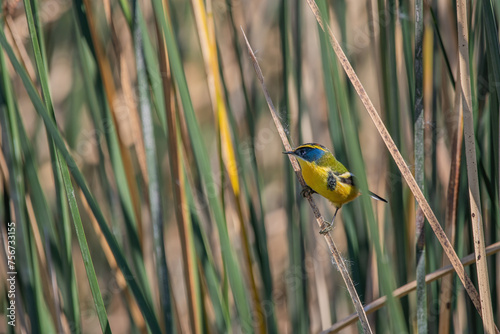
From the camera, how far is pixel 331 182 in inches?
60.9

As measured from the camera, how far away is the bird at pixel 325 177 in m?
1.51

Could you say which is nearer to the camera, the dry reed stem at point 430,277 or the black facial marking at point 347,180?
the dry reed stem at point 430,277

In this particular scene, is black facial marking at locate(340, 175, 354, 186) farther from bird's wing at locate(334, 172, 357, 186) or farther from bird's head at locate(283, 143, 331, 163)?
bird's head at locate(283, 143, 331, 163)

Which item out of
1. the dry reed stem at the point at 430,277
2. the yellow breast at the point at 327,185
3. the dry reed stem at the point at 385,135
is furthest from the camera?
the yellow breast at the point at 327,185

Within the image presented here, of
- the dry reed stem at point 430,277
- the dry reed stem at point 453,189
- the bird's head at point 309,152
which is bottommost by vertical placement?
the dry reed stem at point 430,277

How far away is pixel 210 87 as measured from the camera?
4.37 ft

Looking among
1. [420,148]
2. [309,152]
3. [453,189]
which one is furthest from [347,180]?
[420,148]

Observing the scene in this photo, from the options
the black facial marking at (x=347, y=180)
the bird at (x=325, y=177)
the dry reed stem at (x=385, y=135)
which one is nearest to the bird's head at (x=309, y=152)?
the bird at (x=325, y=177)

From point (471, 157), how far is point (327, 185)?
0.60m

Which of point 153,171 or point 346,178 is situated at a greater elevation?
point 153,171

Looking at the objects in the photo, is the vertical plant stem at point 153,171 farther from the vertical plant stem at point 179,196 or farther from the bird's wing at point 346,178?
the bird's wing at point 346,178

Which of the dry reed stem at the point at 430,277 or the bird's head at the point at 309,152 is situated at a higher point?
the bird's head at the point at 309,152

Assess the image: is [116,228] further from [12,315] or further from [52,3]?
[52,3]

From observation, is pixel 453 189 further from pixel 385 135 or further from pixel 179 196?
pixel 179 196
